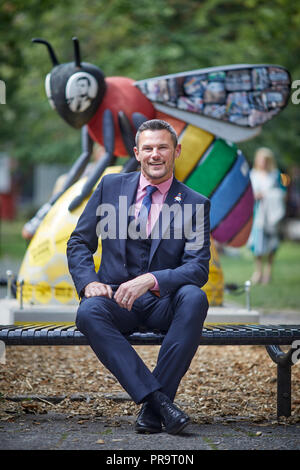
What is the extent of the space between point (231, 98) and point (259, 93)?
0.23 metres

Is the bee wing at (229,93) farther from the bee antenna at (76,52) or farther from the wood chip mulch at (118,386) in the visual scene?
the wood chip mulch at (118,386)

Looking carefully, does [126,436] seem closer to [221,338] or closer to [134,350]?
[134,350]

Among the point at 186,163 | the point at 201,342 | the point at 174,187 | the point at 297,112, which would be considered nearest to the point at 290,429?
the point at 201,342

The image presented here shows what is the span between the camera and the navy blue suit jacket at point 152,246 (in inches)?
155

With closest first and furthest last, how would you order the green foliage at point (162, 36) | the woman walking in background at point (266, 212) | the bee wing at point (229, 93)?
the bee wing at point (229, 93) < the green foliage at point (162, 36) < the woman walking in background at point (266, 212)

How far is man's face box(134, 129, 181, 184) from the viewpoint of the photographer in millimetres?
4012

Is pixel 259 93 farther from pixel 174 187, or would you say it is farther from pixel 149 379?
pixel 149 379

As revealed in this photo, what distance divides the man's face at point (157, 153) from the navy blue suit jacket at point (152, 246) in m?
0.14

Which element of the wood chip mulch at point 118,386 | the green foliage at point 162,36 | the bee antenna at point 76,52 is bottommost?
the wood chip mulch at point 118,386

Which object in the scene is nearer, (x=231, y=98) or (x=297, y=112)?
(x=231, y=98)

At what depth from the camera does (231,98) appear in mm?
6188

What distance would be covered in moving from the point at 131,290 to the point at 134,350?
0.31 metres

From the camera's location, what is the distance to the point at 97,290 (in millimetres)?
3852

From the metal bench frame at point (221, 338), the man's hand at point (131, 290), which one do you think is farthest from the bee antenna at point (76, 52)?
the man's hand at point (131, 290)
